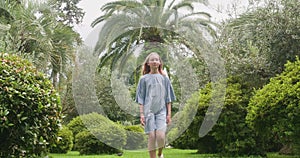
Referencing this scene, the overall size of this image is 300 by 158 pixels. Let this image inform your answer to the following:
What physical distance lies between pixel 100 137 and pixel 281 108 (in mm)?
6542

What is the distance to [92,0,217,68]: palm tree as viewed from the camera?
44.9 feet

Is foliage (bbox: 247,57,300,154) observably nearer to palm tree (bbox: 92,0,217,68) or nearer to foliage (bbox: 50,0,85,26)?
palm tree (bbox: 92,0,217,68)

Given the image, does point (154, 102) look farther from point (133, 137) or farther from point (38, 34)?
point (133, 137)

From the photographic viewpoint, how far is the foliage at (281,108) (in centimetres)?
677

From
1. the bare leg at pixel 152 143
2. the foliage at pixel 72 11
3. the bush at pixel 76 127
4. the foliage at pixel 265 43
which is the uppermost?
the foliage at pixel 72 11

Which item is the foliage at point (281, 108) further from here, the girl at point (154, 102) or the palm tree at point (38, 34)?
the palm tree at point (38, 34)

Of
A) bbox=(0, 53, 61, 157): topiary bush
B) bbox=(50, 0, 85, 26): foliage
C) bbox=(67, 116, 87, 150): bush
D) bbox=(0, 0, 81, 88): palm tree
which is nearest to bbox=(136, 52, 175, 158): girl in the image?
bbox=(0, 53, 61, 157): topiary bush

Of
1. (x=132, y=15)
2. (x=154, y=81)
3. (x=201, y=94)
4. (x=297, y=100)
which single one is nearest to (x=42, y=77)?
(x=154, y=81)

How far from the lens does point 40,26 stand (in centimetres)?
1128

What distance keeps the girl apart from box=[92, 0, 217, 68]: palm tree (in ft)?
26.7

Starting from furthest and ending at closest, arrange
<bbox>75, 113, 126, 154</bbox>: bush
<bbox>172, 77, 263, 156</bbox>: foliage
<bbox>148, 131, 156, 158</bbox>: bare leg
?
<bbox>75, 113, 126, 154</bbox>: bush
<bbox>172, 77, 263, 156</bbox>: foliage
<bbox>148, 131, 156, 158</bbox>: bare leg

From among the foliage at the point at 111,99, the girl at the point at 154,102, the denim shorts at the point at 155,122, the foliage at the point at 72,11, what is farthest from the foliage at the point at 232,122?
the foliage at the point at 72,11

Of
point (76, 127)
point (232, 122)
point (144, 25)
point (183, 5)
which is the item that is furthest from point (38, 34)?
point (232, 122)

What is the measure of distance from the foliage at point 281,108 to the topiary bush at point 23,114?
375cm
